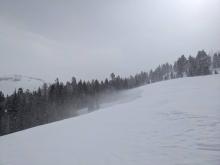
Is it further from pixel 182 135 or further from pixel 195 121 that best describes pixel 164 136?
pixel 195 121

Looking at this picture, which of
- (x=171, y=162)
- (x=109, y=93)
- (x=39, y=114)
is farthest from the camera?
(x=109, y=93)

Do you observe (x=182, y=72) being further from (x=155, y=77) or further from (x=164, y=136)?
(x=164, y=136)

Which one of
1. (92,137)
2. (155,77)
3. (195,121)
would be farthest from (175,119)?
(155,77)

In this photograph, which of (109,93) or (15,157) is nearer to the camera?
(15,157)

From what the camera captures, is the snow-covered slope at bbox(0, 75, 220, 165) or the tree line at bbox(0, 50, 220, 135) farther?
the tree line at bbox(0, 50, 220, 135)

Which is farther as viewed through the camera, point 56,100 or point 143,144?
point 56,100

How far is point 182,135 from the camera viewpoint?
31.0 feet

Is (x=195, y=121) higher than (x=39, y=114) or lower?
higher

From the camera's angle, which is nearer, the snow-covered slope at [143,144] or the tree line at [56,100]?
the snow-covered slope at [143,144]

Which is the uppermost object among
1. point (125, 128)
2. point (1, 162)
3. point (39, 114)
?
point (125, 128)

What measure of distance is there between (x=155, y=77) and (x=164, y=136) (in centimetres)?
13640

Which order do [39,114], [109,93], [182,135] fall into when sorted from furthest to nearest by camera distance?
1. [109,93]
2. [39,114]
3. [182,135]

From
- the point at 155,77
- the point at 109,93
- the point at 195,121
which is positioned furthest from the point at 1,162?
the point at 155,77

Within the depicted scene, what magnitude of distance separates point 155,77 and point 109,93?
62.2 metres
